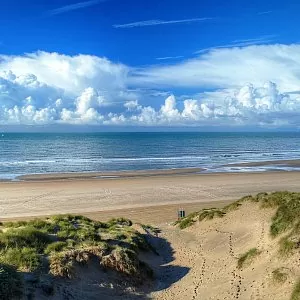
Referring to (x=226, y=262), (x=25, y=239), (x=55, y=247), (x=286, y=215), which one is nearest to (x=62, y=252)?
(x=55, y=247)

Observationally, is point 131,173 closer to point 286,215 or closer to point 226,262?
point 286,215

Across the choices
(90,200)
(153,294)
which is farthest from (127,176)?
(153,294)

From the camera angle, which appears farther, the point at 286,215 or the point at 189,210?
the point at 189,210

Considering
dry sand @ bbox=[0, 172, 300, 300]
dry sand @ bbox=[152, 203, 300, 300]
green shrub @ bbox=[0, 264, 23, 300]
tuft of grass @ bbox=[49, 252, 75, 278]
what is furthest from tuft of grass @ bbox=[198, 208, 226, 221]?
green shrub @ bbox=[0, 264, 23, 300]

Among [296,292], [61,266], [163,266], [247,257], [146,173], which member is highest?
[61,266]

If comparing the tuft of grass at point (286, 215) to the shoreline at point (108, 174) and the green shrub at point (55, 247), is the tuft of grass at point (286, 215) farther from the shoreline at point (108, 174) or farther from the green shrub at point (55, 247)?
the shoreline at point (108, 174)

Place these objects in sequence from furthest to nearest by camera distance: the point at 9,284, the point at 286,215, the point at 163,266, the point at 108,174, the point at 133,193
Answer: the point at 108,174
the point at 133,193
the point at 286,215
the point at 163,266
the point at 9,284

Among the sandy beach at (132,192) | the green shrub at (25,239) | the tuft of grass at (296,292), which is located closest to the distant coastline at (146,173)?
the sandy beach at (132,192)

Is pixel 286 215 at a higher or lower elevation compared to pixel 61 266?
higher
